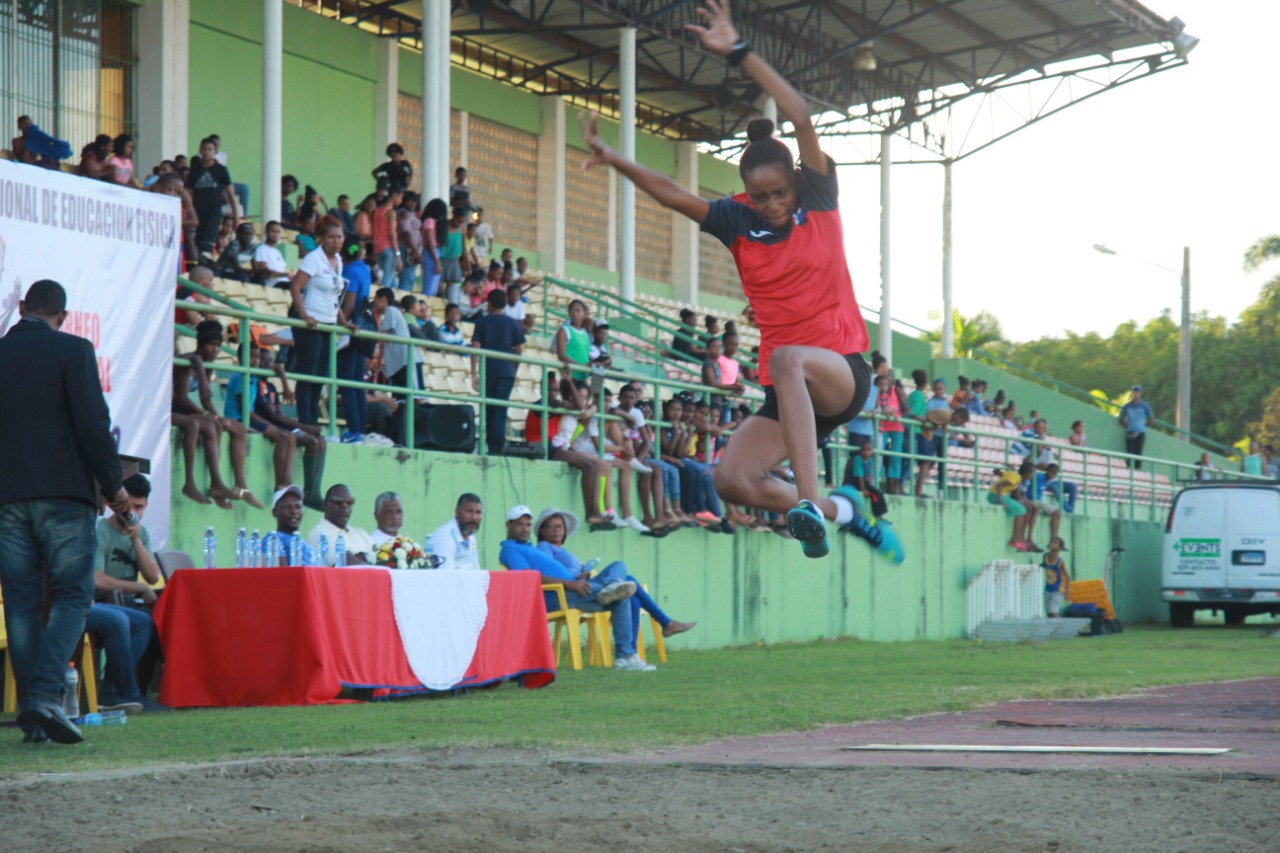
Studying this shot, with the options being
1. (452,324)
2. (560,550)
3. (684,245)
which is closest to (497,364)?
(452,324)

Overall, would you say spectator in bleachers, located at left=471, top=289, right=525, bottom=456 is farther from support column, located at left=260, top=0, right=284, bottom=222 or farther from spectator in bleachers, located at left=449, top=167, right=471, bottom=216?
support column, located at left=260, top=0, right=284, bottom=222

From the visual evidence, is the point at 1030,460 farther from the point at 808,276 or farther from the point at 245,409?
the point at 808,276

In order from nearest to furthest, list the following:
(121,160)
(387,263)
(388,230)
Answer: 1. (121,160)
2. (387,263)
3. (388,230)

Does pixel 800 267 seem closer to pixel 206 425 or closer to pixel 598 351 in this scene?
pixel 206 425

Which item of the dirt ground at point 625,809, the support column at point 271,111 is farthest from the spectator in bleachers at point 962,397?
the dirt ground at point 625,809

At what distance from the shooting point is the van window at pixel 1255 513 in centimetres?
2605

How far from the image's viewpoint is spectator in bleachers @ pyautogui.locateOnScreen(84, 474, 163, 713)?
10719 millimetres

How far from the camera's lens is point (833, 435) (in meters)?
21.9

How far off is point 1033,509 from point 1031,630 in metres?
3.75

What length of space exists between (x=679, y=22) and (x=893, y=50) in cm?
→ 725

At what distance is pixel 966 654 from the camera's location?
1884 centimetres

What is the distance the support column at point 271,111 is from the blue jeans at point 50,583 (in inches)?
518

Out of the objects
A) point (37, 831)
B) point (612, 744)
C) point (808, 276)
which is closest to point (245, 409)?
point (612, 744)

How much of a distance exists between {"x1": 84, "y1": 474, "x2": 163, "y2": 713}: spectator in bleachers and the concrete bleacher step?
47.4 feet
